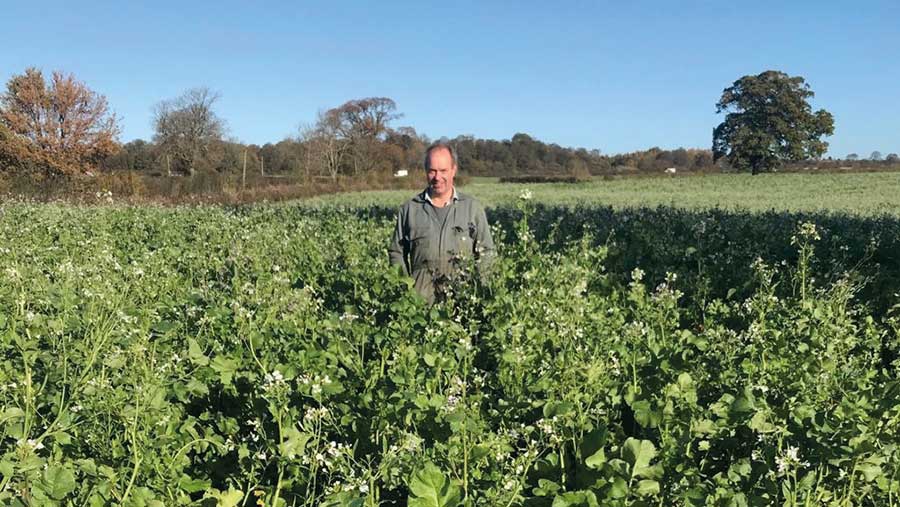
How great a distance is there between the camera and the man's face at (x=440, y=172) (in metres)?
5.44

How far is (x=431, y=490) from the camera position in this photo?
6.53 ft

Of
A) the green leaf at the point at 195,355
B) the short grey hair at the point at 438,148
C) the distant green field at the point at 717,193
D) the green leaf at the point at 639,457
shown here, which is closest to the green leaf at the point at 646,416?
the green leaf at the point at 639,457

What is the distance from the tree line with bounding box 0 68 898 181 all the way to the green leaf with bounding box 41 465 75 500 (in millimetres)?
40333

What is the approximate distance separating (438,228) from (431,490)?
365 centimetres

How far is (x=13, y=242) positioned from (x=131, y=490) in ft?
25.4

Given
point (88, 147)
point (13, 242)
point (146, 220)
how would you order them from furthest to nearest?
1. point (88, 147)
2. point (146, 220)
3. point (13, 242)

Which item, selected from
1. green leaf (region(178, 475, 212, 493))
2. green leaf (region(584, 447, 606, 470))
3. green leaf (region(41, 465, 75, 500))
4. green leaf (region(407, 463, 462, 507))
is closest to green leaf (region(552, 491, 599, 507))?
green leaf (region(584, 447, 606, 470))

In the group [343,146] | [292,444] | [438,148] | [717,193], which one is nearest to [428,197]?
[438,148]

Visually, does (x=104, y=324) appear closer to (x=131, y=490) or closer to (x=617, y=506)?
(x=131, y=490)

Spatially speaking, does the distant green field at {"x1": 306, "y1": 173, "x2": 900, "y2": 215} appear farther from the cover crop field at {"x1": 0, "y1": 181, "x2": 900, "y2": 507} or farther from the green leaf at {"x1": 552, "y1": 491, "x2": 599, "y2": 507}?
the green leaf at {"x1": 552, "y1": 491, "x2": 599, "y2": 507}

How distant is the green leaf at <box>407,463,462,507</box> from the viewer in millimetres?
1964

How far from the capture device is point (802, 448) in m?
2.48

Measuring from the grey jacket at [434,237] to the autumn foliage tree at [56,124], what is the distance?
3936 cm

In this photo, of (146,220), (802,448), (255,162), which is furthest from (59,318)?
(255,162)
